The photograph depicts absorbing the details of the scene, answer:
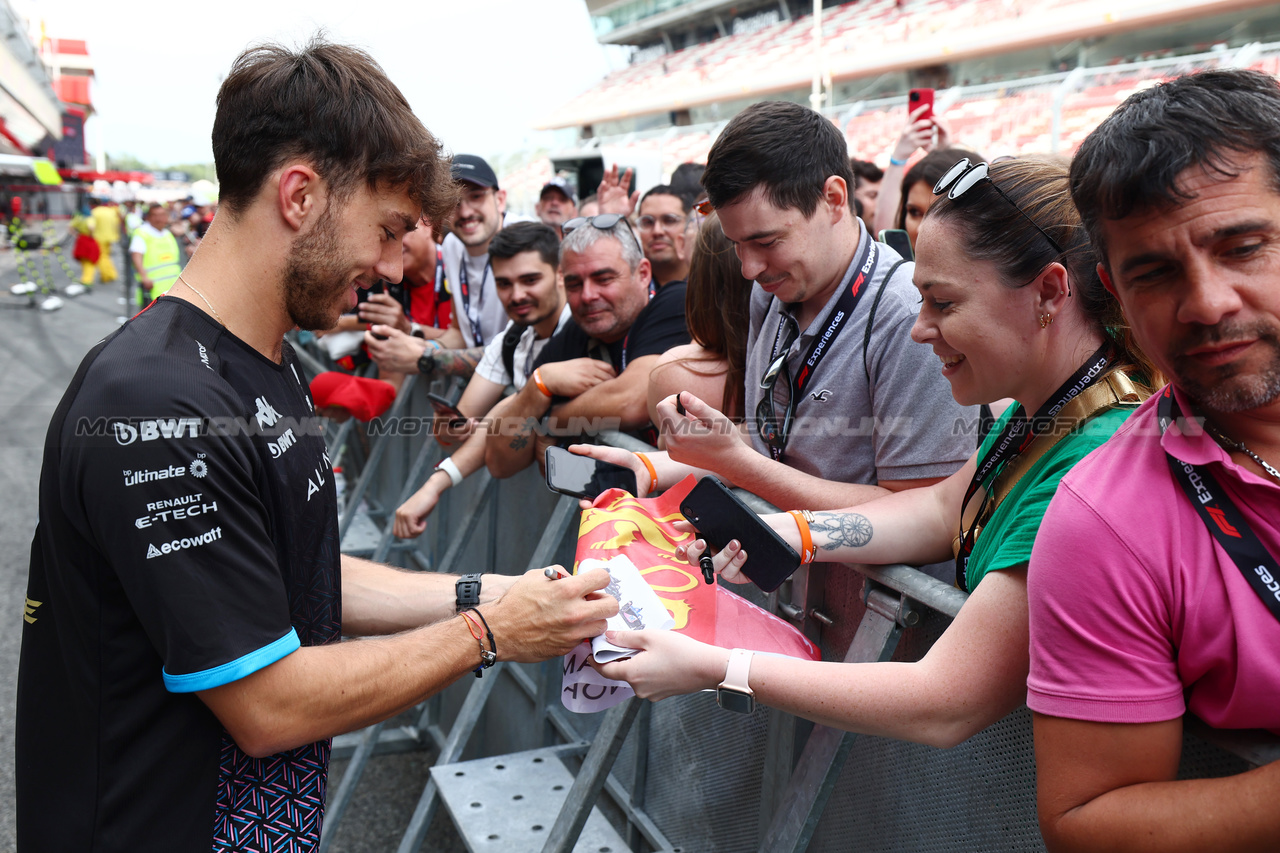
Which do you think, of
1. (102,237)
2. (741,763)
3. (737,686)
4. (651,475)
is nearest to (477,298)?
(651,475)

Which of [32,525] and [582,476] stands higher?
[582,476]

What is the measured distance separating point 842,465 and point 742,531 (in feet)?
2.20

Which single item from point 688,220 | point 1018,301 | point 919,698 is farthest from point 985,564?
point 688,220

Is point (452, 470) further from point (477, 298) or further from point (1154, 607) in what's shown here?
point (1154, 607)

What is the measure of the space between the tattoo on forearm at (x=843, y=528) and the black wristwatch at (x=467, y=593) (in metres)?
0.93

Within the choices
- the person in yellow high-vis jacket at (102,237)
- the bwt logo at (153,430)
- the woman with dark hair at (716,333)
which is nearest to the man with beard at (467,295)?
the woman with dark hair at (716,333)

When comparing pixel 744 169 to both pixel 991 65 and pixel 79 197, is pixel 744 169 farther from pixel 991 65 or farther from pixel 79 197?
pixel 79 197

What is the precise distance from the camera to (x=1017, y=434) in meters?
1.78

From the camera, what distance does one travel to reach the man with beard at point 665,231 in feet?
18.3

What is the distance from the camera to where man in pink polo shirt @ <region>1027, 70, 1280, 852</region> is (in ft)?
3.86

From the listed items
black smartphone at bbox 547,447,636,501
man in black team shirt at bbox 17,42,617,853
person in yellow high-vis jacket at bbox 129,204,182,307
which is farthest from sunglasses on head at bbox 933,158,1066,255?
person in yellow high-vis jacket at bbox 129,204,182,307

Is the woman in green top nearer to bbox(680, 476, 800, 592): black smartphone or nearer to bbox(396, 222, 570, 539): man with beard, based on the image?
bbox(680, 476, 800, 592): black smartphone

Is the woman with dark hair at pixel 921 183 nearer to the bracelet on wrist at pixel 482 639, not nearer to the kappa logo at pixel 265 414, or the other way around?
the bracelet on wrist at pixel 482 639

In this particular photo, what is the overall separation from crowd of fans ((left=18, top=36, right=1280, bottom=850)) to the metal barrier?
0.12 meters
